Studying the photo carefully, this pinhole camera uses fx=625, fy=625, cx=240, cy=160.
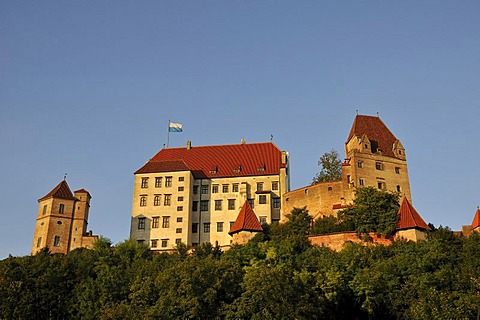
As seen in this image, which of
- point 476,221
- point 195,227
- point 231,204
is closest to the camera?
point 476,221

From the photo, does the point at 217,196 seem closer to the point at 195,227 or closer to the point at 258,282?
the point at 195,227

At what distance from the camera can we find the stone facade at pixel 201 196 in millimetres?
75625

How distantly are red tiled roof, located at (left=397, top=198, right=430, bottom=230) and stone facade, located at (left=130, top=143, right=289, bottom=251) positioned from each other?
1684 centimetres

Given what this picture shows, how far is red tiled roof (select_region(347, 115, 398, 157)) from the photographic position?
79125 mm

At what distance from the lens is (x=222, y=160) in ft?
274

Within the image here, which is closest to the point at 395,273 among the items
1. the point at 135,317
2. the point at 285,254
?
the point at 285,254

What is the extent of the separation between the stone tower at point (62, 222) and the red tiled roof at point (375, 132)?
116 feet

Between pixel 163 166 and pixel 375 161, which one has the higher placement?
pixel 163 166

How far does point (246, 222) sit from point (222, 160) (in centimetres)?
1674

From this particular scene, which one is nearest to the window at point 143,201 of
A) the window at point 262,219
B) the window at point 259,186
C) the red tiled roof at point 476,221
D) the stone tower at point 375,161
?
the window at point 259,186

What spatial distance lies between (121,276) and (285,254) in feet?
51.4

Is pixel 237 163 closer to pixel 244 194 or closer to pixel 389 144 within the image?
pixel 244 194

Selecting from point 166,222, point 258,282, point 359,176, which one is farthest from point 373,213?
point 166,222

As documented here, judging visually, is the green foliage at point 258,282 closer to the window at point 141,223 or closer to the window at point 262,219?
the window at point 262,219
